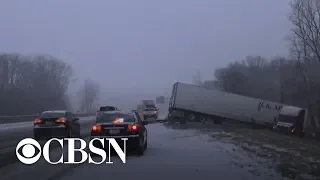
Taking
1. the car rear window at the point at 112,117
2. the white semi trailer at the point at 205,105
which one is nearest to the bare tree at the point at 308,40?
the white semi trailer at the point at 205,105

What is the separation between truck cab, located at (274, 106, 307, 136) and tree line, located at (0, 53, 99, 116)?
4837 cm

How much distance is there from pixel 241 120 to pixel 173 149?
98.6 feet

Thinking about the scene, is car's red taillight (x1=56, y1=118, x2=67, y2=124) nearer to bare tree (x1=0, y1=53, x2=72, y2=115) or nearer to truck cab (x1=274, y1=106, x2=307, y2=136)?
truck cab (x1=274, y1=106, x2=307, y2=136)

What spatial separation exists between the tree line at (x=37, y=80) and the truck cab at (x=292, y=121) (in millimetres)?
48365

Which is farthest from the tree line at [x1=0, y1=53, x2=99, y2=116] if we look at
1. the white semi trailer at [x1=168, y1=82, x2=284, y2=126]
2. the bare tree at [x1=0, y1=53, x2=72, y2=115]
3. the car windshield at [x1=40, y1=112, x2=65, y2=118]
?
the car windshield at [x1=40, y1=112, x2=65, y2=118]

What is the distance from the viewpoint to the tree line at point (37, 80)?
81312 millimetres

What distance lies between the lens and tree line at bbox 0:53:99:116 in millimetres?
81312

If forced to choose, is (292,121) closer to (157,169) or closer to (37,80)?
(157,169)

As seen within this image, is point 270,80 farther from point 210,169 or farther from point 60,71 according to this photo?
point 210,169

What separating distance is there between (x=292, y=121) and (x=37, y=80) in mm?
78103

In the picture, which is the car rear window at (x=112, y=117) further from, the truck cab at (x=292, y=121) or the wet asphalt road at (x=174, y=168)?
the truck cab at (x=292, y=121)

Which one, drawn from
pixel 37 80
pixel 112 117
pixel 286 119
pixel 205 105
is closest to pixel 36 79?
pixel 37 80

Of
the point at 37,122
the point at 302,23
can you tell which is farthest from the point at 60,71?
the point at 37,122

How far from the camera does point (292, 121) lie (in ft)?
111
